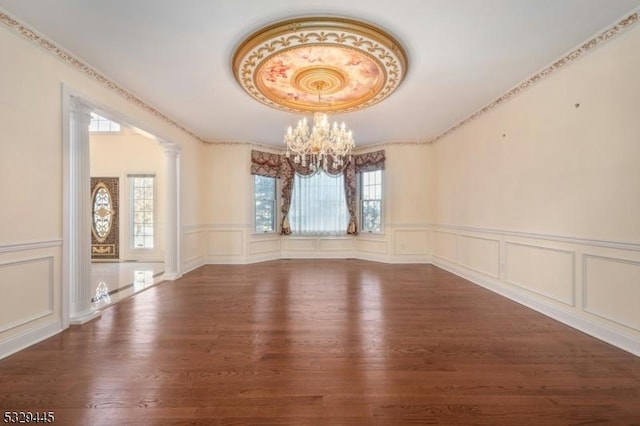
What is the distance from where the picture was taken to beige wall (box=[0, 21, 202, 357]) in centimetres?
A: 229

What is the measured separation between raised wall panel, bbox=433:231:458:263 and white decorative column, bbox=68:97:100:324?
222 inches

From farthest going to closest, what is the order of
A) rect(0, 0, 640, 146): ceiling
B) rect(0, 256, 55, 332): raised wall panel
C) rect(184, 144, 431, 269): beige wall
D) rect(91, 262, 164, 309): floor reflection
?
1. rect(184, 144, 431, 269): beige wall
2. rect(91, 262, 164, 309): floor reflection
3. rect(0, 256, 55, 332): raised wall panel
4. rect(0, 0, 640, 146): ceiling

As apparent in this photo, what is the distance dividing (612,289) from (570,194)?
973 mm

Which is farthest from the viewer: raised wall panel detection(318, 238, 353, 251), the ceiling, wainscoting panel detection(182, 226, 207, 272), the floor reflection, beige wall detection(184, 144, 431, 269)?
raised wall panel detection(318, 238, 353, 251)

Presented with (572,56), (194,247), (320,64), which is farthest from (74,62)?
(572,56)

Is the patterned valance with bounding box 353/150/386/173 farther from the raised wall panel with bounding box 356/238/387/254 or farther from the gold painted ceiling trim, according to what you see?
the gold painted ceiling trim

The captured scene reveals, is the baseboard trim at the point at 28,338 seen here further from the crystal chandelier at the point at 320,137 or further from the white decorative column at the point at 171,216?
the crystal chandelier at the point at 320,137

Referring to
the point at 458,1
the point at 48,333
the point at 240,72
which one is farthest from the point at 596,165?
the point at 48,333

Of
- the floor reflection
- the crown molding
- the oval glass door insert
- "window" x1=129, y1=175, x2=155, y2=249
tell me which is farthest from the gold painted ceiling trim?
the oval glass door insert

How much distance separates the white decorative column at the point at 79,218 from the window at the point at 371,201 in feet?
17.6

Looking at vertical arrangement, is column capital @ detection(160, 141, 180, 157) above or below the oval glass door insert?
above

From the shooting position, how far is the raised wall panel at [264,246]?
6409 mm

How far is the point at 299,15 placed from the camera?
2348mm

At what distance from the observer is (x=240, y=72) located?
309 cm
